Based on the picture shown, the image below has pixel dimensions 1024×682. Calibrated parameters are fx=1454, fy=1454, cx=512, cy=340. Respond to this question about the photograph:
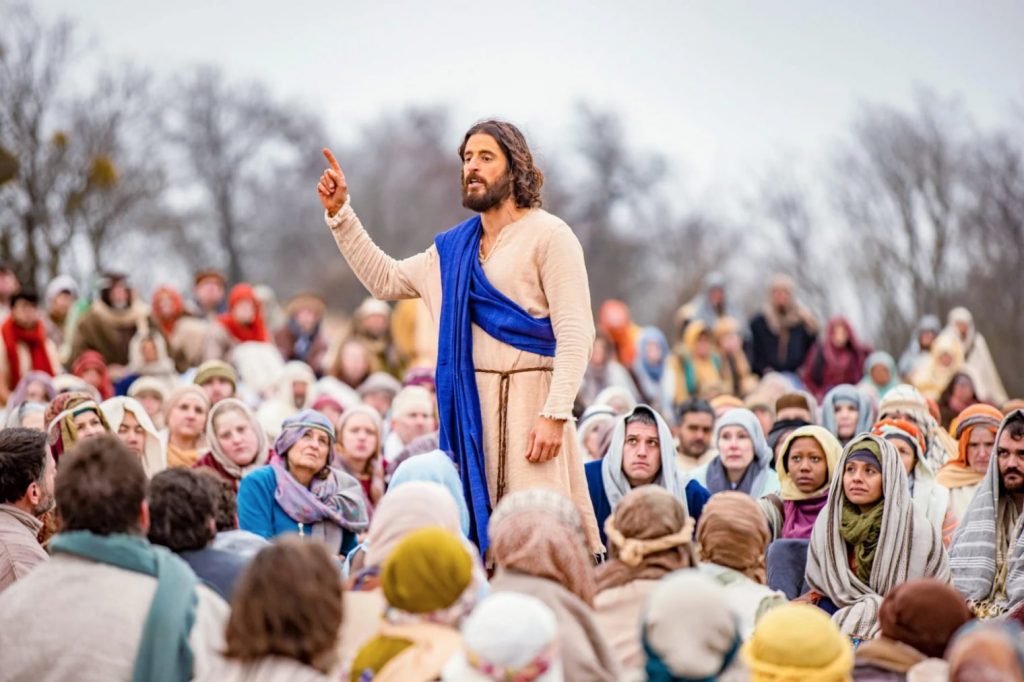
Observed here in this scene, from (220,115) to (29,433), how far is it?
1436 inches

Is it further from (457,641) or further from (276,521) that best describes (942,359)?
(457,641)

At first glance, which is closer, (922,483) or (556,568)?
(556,568)

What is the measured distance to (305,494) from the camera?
728cm

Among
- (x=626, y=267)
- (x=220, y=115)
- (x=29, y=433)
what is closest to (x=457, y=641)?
(x=29, y=433)

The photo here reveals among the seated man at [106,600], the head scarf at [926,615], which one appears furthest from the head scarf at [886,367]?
the seated man at [106,600]

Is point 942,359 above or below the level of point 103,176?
below

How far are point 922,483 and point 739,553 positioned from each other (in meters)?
2.90

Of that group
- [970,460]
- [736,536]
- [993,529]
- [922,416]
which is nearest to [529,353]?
[736,536]

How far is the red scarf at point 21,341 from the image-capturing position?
12.5 m

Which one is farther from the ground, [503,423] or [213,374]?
[213,374]

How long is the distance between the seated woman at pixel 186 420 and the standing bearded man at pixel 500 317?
11.8 ft

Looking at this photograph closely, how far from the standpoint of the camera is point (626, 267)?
148 feet

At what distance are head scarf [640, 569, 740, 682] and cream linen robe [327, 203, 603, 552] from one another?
1.61m

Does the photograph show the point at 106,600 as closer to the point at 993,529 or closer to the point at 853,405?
the point at 993,529
